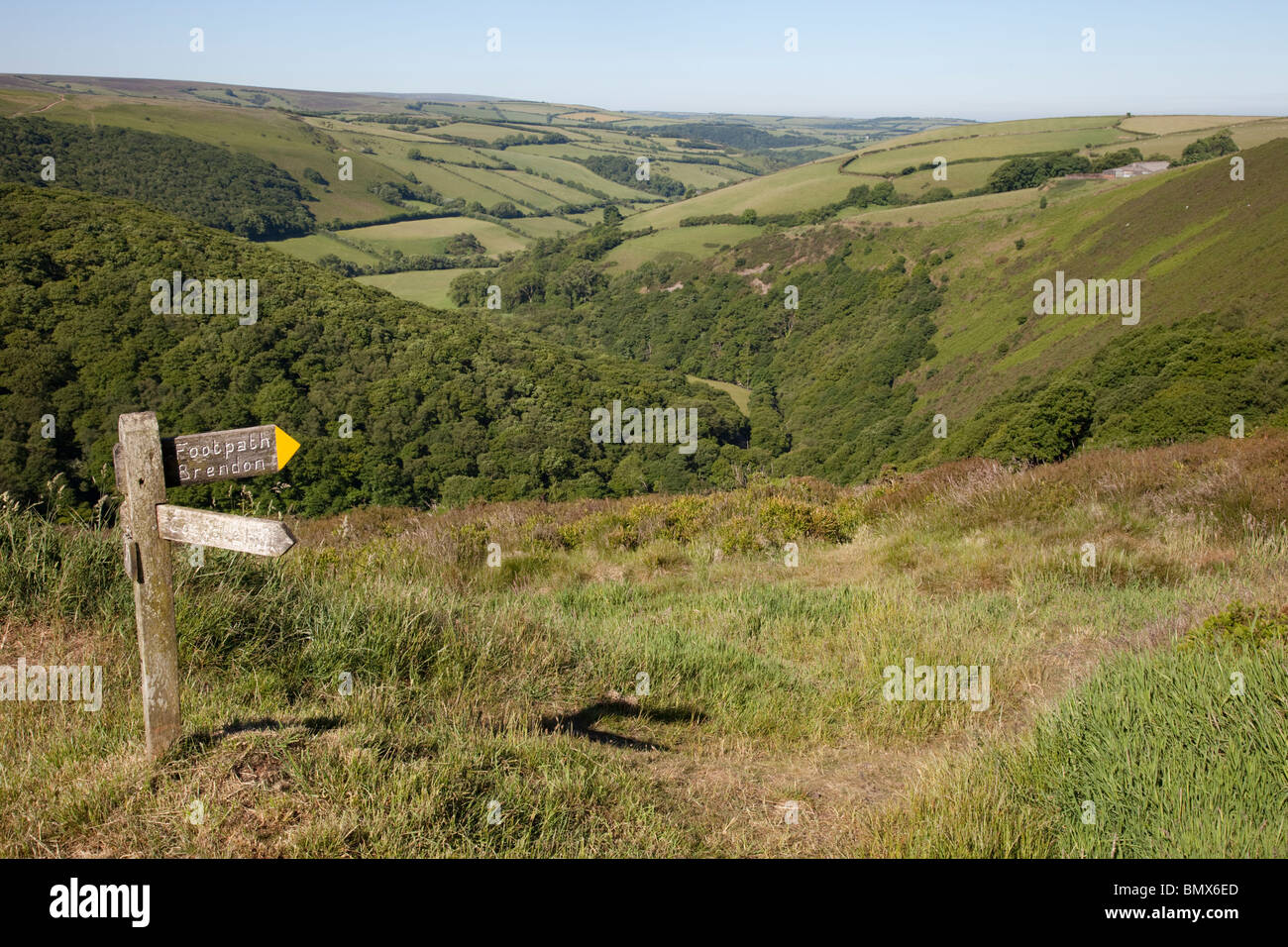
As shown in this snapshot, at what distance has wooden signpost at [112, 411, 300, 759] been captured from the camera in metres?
3.25

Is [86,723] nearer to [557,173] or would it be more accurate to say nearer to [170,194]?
[170,194]

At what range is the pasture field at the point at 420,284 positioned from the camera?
362ft

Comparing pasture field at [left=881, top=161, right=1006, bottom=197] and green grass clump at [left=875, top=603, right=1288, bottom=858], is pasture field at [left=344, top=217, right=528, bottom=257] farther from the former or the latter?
green grass clump at [left=875, top=603, right=1288, bottom=858]

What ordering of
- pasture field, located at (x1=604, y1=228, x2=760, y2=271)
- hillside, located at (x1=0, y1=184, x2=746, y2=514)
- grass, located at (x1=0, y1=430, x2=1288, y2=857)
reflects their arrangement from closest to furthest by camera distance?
1. grass, located at (x1=0, y1=430, x2=1288, y2=857)
2. hillside, located at (x1=0, y1=184, x2=746, y2=514)
3. pasture field, located at (x1=604, y1=228, x2=760, y2=271)

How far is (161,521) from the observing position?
3330 mm

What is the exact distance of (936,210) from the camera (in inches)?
3937

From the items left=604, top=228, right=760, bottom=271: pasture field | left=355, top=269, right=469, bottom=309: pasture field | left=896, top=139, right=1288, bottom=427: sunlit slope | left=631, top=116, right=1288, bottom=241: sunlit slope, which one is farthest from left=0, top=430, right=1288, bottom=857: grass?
left=631, top=116, right=1288, bottom=241: sunlit slope

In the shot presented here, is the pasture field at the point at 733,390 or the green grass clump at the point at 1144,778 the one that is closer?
the green grass clump at the point at 1144,778

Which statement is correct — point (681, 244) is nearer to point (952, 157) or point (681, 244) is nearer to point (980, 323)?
point (952, 157)

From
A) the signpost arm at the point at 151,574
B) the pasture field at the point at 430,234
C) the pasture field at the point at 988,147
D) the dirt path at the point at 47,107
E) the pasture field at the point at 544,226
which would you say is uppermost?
the dirt path at the point at 47,107

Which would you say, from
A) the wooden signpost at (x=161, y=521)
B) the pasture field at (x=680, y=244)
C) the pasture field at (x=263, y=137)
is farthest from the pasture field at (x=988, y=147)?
the wooden signpost at (x=161, y=521)

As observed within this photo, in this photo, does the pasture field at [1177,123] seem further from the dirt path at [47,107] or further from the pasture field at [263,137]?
the dirt path at [47,107]

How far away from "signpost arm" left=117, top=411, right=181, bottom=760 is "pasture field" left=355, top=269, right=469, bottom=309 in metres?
109


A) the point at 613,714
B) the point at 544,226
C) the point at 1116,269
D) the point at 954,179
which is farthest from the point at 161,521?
the point at 544,226
